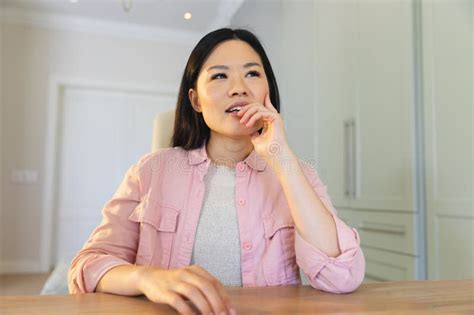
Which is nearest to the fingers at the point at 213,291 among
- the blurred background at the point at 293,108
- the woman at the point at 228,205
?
the woman at the point at 228,205

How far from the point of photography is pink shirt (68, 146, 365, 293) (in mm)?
841

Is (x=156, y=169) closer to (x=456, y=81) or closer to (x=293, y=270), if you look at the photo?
(x=293, y=270)

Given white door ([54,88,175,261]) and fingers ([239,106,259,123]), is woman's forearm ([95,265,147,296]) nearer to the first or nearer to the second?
fingers ([239,106,259,123])

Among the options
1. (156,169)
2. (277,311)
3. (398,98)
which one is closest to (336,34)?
(398,98)

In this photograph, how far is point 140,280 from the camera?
1.78ft

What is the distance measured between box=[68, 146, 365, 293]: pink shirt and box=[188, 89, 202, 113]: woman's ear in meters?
0.17

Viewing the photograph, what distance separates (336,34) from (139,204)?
167 centimetres

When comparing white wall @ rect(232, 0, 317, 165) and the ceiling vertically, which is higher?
Result: the ceiling

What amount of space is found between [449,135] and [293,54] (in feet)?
4.19

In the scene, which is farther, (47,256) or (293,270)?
(47,256)

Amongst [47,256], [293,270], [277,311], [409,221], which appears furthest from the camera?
[47,256]

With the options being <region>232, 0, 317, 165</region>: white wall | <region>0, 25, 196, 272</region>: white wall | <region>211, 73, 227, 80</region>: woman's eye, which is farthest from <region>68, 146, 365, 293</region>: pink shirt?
<region>0, 25, 196, 272</region>: white wall

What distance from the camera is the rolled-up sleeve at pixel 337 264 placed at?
2.14 feet

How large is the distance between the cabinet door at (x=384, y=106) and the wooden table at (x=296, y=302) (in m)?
1.08
